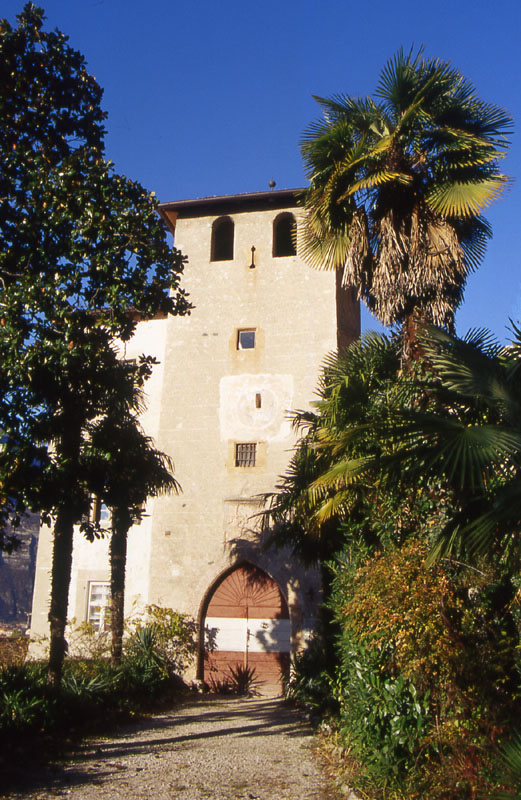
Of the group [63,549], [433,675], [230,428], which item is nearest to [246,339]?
[230,428]

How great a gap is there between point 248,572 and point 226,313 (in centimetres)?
750

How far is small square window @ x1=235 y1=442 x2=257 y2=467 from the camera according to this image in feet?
61.4

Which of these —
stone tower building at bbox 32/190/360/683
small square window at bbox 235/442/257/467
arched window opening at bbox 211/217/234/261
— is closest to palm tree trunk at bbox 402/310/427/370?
stone tower building at bbox 32/190/360/683

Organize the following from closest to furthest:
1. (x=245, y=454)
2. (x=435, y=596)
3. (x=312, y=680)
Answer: (x=435, y=596) → (x=312, y=680) → (x=245, y=454)

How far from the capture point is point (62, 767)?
888 centimetres

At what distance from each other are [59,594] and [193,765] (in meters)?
3.65

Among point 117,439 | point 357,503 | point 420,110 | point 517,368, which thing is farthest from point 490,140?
point 117,439

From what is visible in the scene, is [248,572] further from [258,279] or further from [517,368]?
[517,368]

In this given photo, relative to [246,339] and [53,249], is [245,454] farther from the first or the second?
[53,249]

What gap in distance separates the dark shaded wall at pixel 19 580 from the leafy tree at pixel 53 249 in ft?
317

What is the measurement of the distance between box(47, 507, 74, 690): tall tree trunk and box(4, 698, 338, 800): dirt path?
1325 mm

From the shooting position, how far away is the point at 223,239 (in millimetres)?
22234

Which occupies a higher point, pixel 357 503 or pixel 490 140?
pixel 490 140

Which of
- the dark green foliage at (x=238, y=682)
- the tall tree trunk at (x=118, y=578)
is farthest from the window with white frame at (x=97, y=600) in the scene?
the tall tree trunk at (x=118, y=578)
